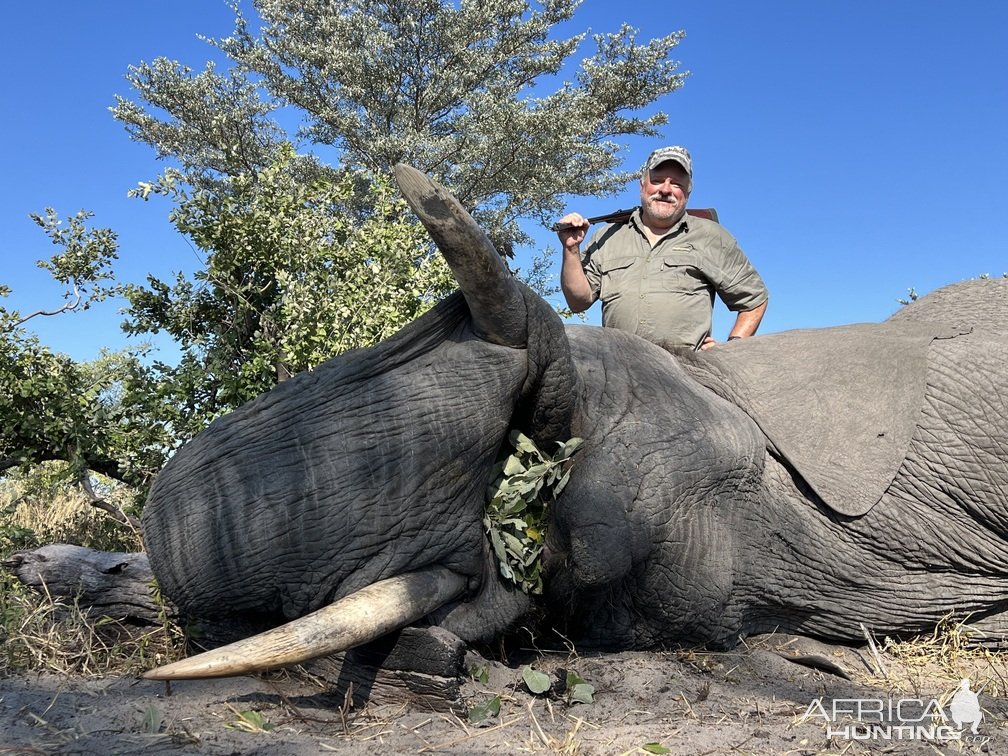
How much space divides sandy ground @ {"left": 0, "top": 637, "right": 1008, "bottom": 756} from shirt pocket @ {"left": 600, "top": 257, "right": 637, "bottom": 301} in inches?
92.5

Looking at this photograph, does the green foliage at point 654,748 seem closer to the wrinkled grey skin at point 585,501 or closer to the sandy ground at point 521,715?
the sandy ground at point 521,715

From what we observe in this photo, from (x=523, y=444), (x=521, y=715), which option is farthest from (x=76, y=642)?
(x=523, y=444)

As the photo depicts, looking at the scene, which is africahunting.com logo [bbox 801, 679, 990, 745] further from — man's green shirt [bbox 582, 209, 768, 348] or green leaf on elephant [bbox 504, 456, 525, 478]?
man's green shirt [bbox 582, 209, 768, 348]

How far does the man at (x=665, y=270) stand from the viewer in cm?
496

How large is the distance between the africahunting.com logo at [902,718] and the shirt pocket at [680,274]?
8.33 ft

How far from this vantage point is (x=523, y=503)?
3.24 m

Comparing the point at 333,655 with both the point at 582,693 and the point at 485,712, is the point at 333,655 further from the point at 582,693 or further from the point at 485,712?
the point at 582,693

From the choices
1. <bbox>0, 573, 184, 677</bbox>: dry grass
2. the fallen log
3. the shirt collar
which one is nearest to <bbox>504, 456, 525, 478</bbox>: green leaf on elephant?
the fallen log

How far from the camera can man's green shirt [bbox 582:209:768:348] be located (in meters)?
4.95

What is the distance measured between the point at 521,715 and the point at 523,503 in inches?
29.8

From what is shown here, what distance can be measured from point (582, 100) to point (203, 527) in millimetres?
17055

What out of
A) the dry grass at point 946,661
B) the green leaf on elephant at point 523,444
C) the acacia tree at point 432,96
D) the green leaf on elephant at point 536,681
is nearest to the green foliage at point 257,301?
the green leaf on elephant at point 523,444

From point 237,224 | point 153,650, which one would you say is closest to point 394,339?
point 153,650

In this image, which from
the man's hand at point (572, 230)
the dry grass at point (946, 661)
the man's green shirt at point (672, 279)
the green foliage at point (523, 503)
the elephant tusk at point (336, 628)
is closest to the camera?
the elephant tusk at point (336, 628)
